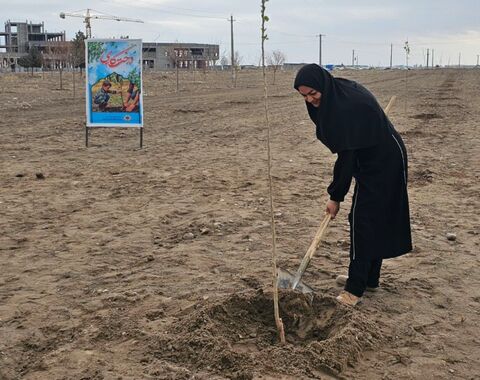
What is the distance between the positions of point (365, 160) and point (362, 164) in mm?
40

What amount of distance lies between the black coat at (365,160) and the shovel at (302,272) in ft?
0.74

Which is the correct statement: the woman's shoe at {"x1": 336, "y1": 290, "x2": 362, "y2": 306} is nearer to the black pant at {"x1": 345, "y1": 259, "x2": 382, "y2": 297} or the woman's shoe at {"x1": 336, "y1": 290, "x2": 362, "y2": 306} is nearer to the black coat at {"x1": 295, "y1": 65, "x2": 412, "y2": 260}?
the black pant at {"x1": 345, "y1": 259, "x2": 382, "y2": 297}

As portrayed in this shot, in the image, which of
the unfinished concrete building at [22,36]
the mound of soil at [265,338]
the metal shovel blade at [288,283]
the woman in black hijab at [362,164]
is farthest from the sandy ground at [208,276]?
the unfinished concrete building at [22,36]

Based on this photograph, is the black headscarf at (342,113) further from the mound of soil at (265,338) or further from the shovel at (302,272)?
the mound of soil at (265,338)

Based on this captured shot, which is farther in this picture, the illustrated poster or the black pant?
the illustrated poster

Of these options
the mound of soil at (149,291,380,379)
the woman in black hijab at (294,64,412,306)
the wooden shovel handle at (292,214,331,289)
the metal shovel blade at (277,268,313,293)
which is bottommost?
the mound of soil at (149,291,380,379)

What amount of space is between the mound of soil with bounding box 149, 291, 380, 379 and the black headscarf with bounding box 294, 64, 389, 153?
1.11 meters

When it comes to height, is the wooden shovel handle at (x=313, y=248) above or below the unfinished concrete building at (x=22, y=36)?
below

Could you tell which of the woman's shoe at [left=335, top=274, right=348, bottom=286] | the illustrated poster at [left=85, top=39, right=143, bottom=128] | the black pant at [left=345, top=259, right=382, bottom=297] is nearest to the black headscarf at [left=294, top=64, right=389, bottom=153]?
the black pant at [left=345, top=259, right=382, bottom=297]

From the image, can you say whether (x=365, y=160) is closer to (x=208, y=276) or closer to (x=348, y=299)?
(x=348, y=299)

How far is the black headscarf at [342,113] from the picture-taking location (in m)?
3.67

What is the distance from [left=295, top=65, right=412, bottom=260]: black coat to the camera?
3.73 metres

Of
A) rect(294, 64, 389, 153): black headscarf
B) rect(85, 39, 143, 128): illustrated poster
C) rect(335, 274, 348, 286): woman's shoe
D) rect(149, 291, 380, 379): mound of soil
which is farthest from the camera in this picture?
rect(85, 39, 143, 128): illustrated poster

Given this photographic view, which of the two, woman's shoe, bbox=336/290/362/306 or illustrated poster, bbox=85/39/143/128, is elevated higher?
illustrated poster, bbox=85/39/143/128
